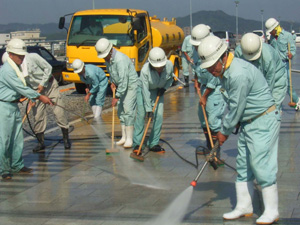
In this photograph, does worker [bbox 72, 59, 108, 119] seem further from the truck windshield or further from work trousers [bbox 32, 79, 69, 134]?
the truck windshield

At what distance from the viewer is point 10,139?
25.8 ft

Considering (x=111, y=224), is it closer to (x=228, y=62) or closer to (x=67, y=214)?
(x=67, y=214)

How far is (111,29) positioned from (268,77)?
1036cm

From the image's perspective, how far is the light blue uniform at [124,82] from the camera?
9.07 m

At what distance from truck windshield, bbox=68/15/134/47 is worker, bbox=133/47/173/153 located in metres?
8.10

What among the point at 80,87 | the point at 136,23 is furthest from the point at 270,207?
the point at 80,87

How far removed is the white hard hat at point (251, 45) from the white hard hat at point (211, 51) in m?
1.25

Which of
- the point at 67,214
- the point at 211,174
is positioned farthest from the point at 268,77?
the point at 67,214

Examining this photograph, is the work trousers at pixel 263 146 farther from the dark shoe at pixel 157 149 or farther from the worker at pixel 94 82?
the worker at pixel 94 82

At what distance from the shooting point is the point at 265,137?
5328mm

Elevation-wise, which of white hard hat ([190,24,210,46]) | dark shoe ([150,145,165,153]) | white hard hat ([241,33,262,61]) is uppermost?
white hard hat ([241,33,262,61])

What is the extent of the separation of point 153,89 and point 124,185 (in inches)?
89.9

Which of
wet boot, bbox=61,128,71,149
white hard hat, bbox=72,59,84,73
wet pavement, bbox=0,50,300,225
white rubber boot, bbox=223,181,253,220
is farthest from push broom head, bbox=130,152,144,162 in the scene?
white rubber boot, bbox=223,181,253,220

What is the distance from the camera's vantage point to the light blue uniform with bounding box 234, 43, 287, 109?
7.24 meters
